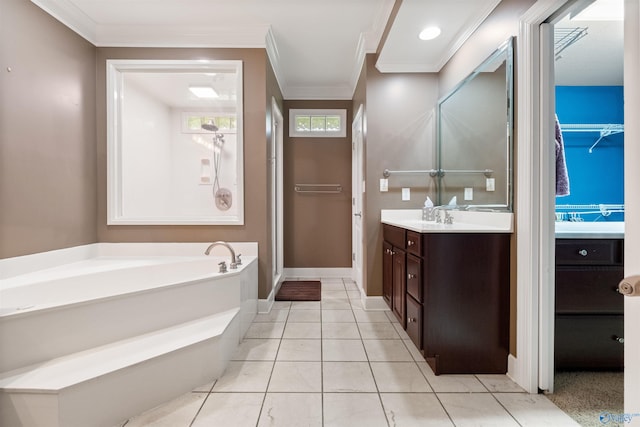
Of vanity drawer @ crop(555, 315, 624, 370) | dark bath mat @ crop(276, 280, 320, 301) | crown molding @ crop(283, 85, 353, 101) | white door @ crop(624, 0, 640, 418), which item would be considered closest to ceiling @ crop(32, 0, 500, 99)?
crown molding @ crop(283, 85, 353, 101)

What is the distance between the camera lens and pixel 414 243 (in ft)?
6.11

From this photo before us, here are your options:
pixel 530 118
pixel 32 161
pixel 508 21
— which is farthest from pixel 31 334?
pixel 508 21

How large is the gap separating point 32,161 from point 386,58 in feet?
9.38

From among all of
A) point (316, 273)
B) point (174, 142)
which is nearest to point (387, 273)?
point (316, 273)

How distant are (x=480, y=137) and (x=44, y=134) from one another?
3132 millimetres

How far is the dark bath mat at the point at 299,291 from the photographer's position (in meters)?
3.12

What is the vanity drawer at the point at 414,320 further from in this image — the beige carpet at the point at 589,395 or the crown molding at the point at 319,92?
Result: the crown molding at the point at 319,92

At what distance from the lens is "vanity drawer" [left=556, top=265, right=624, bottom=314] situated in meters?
1.61

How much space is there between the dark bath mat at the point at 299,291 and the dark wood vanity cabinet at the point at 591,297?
6.79 feet

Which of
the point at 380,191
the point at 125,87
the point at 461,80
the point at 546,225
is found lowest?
the point at 546,225

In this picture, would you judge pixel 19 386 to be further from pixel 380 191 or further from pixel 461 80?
pixel 461 80

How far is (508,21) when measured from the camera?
1734mm

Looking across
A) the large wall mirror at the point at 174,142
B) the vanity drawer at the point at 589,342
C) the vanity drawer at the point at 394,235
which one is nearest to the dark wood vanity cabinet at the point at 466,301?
the vanity drawer at the point at 589,342

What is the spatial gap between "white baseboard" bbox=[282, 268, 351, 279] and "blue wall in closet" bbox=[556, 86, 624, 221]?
2.47 meters
